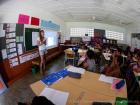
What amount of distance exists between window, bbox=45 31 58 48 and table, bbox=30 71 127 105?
547 cm

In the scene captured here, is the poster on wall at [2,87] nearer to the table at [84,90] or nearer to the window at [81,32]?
the table at [84,90]

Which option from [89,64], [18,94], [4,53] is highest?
[4,53]

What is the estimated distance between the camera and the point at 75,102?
1509 millimetres

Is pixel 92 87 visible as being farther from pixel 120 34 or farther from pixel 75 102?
pixel 120 34

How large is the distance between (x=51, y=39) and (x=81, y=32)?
3.62 m

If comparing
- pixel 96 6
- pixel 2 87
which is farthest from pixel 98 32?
pixel 2 87

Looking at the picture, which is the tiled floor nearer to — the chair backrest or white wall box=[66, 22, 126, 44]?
the chair backrest

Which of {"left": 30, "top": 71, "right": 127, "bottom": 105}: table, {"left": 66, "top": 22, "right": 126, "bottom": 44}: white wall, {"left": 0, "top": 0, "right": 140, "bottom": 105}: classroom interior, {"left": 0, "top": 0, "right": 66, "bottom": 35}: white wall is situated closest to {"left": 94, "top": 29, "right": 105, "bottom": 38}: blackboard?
{"left": 66, "top": 22, "right": 126, "bottom": 44}: white wall

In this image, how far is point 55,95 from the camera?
5.36 feet

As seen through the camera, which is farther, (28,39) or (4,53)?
(28,39)

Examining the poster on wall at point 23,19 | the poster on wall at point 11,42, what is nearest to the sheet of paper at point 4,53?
the poster on wall at point 11,42

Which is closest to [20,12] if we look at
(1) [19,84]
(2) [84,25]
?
(1) [19,84]

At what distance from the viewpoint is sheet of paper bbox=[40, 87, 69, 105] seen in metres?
1.52

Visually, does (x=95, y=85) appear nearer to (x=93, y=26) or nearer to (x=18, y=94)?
(x=18, y=94)
